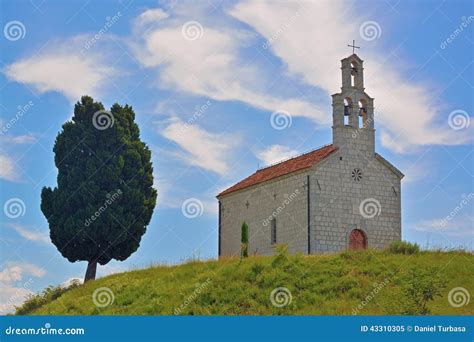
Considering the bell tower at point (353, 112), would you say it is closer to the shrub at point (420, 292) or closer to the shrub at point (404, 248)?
the shrub at point (404, 248)

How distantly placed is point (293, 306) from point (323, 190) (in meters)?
11.5

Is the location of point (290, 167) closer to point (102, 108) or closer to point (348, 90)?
point (348, 90)

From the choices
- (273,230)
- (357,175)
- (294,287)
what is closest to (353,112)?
(357,175)

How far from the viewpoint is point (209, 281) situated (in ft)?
86.1

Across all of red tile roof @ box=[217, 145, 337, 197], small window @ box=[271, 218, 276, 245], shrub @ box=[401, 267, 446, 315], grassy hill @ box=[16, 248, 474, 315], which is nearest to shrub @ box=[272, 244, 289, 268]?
grassy hill @ box=[16, 248, 474, 315]

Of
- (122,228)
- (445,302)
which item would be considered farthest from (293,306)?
(122,228)

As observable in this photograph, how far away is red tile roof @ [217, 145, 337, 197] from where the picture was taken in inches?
1359

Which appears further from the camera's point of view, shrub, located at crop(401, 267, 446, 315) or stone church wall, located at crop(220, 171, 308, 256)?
stone church wall, located at crop(220, 171, 308, 256)

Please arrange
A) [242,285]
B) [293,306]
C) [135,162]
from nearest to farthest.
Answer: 1. [293,306]
2. [242,285]
3. [135,162]

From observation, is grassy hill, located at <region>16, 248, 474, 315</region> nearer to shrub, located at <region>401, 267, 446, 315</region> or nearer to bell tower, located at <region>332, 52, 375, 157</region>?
shrub, located at <region>401, 267, 446, 315</region>

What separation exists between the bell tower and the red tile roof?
970mm

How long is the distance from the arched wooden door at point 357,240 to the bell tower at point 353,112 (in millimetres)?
4226

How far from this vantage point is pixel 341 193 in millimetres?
34125

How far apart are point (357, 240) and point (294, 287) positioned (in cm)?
Answer: 1045
